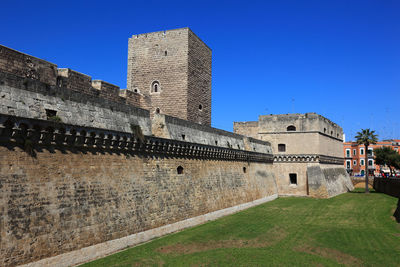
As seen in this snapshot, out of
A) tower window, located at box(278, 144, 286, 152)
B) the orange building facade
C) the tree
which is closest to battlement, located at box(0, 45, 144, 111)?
tower window, located at box(278, 144, 286, 152)

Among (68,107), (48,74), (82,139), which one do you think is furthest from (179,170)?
(48,74)

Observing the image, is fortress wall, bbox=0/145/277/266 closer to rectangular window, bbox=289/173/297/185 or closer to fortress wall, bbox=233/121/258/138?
rectangular window, bbox=289/173/297/185

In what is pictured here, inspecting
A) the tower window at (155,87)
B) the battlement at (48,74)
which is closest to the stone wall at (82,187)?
the battlement at (48,74)

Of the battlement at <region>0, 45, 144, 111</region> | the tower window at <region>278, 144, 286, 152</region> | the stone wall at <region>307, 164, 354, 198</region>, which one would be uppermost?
the battlement at <region>0, 45, 144, 111</region>

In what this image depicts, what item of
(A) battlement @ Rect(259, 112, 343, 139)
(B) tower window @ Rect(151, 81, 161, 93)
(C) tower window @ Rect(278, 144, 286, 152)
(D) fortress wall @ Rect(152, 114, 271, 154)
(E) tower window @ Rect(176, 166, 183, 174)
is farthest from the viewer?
(C) tower window @ Rect(278, 144, 286, 152)

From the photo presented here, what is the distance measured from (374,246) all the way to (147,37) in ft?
63.2

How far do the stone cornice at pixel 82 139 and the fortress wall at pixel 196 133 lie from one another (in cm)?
54

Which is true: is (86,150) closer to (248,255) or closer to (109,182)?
(109,182)

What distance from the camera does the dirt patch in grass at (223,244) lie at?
12.8m

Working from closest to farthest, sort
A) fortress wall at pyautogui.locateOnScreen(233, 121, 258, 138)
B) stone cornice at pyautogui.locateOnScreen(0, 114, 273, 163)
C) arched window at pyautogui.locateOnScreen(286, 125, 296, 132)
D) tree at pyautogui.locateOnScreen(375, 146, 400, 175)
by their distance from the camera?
stone cornice at pyautogui.locateOnScreen(0, 114, 273, 163) < arched window at pyautogui.locateOnScreen(286, 125, 296, 132) < fortress wall at pyautogui.locateOnScreen(233, 121, 258, 138) < tree at pyautogui.locateOnScreen(375, 146, 400, 175)

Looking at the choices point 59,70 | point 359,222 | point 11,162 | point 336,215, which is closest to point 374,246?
point 359,222

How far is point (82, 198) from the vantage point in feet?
37.6

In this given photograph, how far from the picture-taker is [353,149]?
2542 inches

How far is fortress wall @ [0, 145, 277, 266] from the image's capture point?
9391 mm
